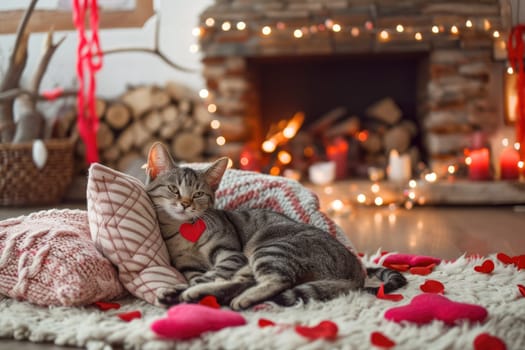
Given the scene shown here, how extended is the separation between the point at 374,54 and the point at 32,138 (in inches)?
79.9

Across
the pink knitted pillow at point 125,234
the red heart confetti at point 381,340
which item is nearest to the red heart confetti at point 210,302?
the pink knitted pillow at point 125,234

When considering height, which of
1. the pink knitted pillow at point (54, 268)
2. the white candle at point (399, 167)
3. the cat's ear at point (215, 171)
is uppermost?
the cat's ear at point (215, 171)

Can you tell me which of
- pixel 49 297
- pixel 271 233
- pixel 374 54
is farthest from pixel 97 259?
pixel 374 54

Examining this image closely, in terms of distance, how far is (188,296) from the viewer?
1.48 m

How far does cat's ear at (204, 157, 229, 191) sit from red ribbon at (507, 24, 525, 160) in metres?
2.13

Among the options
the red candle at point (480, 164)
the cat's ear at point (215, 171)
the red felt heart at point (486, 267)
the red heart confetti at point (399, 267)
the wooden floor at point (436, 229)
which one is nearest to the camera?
the cat's ear at point (215, 171)

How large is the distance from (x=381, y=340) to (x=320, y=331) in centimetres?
13

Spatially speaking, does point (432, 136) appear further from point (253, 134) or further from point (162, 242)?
point (162, 242)

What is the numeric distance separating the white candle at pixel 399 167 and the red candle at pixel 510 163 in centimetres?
51

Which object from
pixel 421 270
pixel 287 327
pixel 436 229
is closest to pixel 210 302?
pixel 287 327

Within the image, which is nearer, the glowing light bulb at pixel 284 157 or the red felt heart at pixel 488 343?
the red felt heart at pixel 488 343

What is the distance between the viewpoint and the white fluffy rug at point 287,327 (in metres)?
1.27

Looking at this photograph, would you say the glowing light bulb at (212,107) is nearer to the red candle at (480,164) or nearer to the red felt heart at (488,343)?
the red candle at (480,164)

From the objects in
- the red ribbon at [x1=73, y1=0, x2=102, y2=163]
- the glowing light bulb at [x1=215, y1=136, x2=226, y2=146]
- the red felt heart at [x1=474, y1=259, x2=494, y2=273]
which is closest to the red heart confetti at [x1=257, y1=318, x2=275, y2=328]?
the red felt heart at [x1=474, y1=259, x2=494, y2=273]
